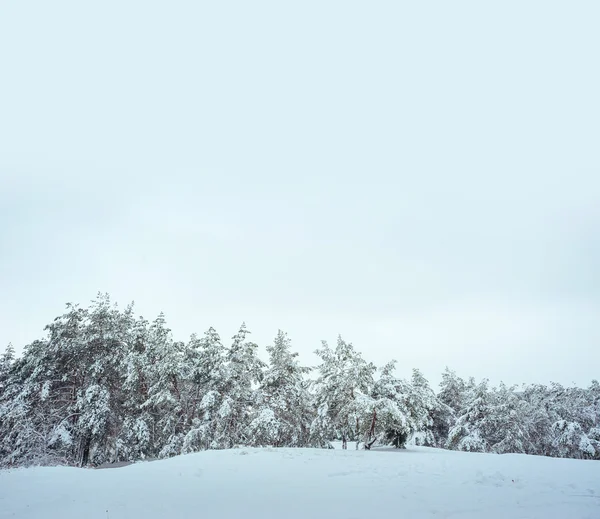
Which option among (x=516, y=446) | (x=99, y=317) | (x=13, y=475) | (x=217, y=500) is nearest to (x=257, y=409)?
(x=99, y=317)

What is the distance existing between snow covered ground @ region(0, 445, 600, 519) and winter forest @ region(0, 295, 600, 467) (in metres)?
11.5

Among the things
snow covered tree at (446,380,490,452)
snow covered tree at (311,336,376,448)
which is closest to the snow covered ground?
snow covered tree at (311,336,376,448)

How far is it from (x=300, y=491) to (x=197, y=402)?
22.8 metres

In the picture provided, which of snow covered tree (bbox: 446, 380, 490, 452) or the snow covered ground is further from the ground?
the snow covered ground

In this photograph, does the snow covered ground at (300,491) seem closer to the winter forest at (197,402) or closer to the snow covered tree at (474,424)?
the winter forest at (197,402)

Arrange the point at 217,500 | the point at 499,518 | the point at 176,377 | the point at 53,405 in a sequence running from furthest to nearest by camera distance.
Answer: the point at 176,377
the point at 53,405
the point at 217,500
the point at 499,518

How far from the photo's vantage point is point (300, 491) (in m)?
8.17

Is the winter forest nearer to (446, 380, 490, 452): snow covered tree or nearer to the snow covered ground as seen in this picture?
(446, 380, 490, 452): snow covered tree

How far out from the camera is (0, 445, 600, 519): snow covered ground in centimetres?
677

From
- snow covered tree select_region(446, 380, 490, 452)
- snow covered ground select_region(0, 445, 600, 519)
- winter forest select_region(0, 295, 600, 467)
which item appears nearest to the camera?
snow covered ground select_region(0, 445, 600, 519)

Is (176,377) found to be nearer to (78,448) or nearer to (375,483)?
(78,448)

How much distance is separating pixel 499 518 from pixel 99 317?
87.6 feet

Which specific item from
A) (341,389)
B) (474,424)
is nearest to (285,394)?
(341,389)

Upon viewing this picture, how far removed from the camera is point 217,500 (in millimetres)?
7570
